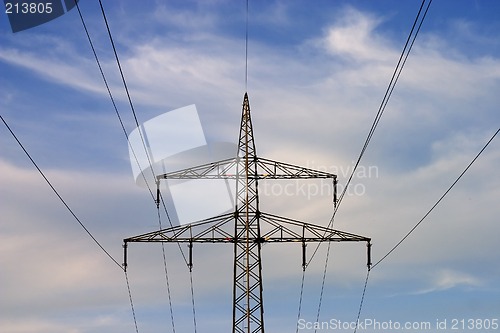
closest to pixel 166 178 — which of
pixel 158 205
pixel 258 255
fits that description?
pixel 158 205

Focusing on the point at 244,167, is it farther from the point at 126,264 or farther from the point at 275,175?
the point at 126,264

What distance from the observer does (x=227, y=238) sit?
179ft

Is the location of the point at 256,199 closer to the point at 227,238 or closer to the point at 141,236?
the point at 227,238

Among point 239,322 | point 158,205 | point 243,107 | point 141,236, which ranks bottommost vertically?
point 239,322

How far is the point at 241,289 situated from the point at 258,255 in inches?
88.8

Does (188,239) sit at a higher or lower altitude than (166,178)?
lower

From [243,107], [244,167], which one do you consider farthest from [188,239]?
→ [243,107]

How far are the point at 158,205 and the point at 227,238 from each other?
6.06 metres

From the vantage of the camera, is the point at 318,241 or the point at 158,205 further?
the point at 158,205

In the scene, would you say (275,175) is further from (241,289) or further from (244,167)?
(241,289)

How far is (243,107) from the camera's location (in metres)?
58.0

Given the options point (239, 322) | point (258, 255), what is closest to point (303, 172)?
point (258, 255)

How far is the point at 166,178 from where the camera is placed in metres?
55.7

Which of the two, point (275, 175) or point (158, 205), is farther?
point (158, 205)
